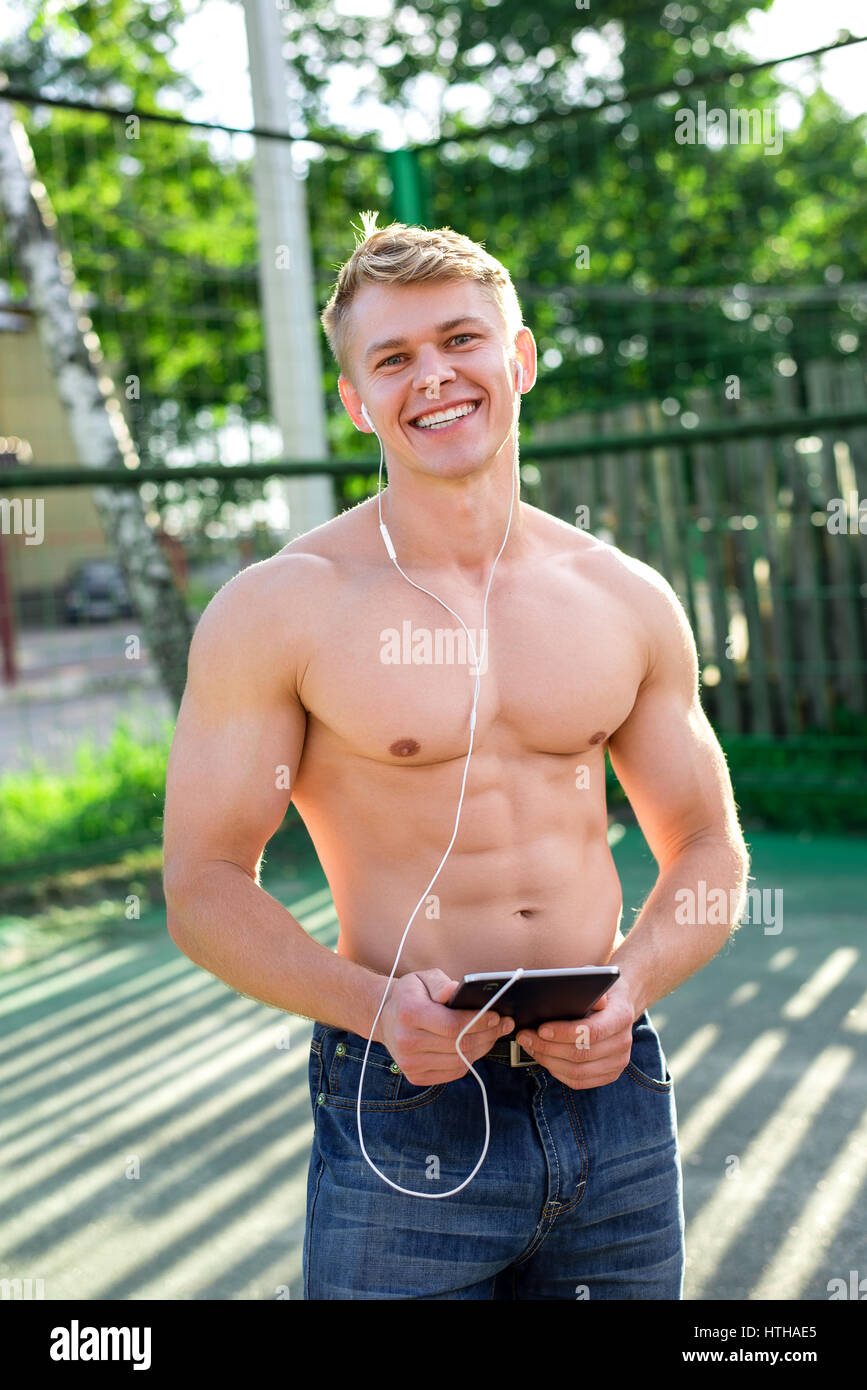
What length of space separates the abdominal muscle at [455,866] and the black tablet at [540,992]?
0.73 feet

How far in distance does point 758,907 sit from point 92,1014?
91.8 inches

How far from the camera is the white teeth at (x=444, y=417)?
1870mm

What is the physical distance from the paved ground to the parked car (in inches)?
79.9

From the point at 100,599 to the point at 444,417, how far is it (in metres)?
5.19

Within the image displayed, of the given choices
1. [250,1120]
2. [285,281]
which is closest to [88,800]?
[285,281]

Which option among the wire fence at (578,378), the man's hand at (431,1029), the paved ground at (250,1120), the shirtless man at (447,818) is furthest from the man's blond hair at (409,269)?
the wire fence at (578,378)

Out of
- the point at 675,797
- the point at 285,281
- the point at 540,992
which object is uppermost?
the point at 285,281

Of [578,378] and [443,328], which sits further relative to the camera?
[578,378]

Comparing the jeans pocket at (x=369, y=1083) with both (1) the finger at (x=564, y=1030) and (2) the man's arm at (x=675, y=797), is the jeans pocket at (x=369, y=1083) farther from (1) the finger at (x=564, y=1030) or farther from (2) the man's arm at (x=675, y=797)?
(2) the man's arm at (x=675, y=797)

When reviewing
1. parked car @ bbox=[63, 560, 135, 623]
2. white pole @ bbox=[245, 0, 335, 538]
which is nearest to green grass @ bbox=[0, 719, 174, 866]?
parked car @ bbox=[63, 560, 135, 623]

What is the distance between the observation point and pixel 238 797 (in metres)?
1.83

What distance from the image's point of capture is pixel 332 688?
1.85 m

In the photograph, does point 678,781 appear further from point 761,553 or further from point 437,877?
point 761,553

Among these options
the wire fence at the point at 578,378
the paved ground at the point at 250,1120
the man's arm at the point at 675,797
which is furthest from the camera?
the wire fence at the point at 578,378
